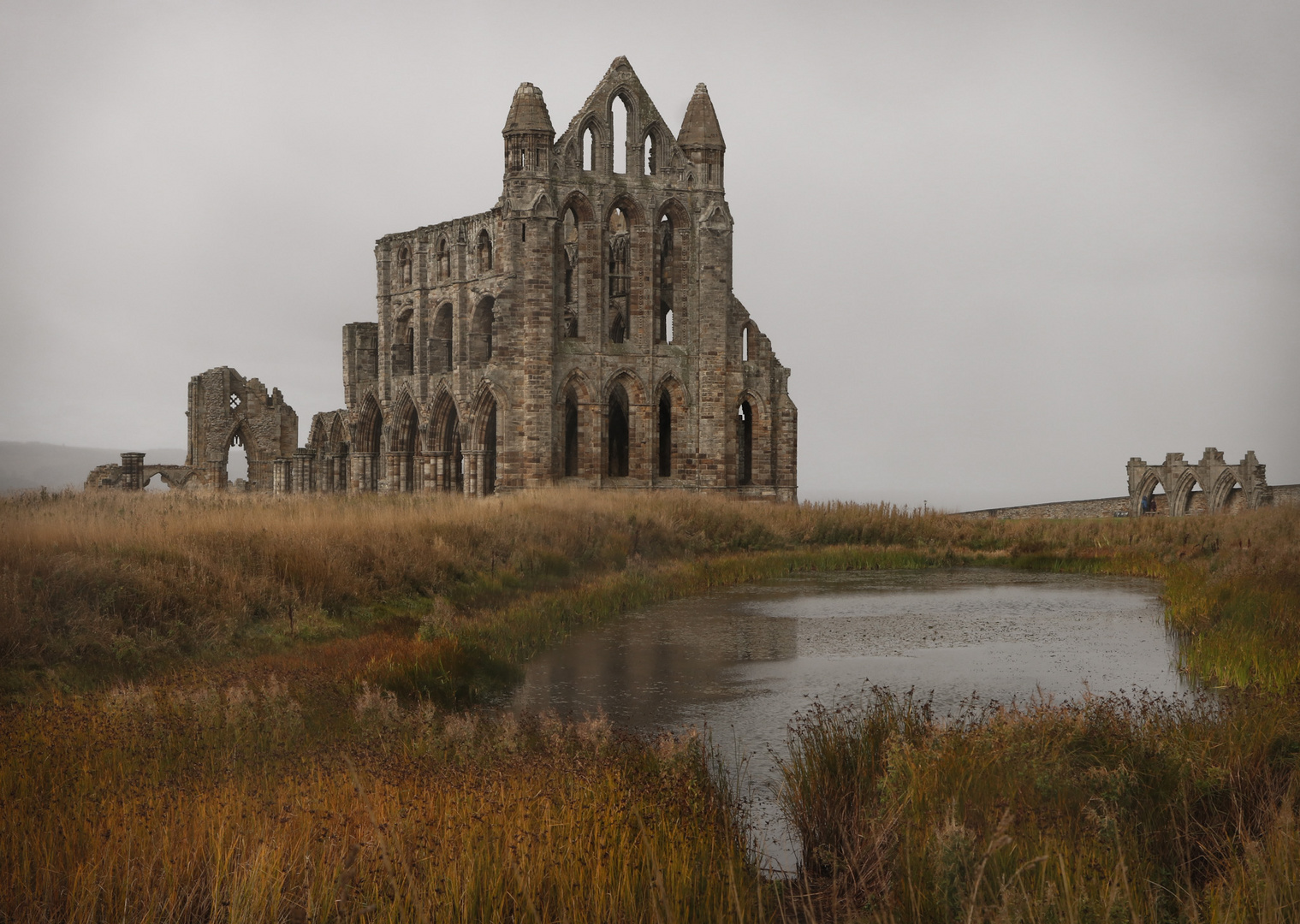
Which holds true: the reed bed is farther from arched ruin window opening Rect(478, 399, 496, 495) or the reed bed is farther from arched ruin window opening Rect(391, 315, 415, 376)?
arched ruin window opening Rect(391, 315, 415, 376)

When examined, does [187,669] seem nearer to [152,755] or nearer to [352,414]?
[152,755]

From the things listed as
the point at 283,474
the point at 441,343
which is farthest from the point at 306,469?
the point at 441,343

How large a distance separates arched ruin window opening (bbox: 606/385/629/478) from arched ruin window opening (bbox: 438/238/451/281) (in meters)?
8.57

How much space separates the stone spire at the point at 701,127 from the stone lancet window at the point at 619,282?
Result: 462 centimetres

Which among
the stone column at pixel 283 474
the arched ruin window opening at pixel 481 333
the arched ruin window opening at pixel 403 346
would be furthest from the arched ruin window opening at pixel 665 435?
the stone column at pixel 283 474

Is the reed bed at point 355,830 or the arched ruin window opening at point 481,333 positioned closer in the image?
the reed bed at point 355,830

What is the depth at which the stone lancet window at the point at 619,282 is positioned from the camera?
1647 inches

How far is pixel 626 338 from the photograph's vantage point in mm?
38250

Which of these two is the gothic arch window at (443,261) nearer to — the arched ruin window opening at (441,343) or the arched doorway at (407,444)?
the arched ruin window opening at (441,343)

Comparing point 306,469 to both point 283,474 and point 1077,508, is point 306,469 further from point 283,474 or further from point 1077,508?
point 1077,508

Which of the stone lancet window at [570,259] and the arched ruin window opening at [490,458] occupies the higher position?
the stone lancet window at [570,259]

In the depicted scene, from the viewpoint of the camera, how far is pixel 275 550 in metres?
13.6

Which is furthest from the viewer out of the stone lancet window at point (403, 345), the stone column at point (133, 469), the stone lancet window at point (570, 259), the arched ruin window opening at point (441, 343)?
the stone column at point (133, 469)

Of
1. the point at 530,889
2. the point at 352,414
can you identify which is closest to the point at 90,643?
the point at 530,889
